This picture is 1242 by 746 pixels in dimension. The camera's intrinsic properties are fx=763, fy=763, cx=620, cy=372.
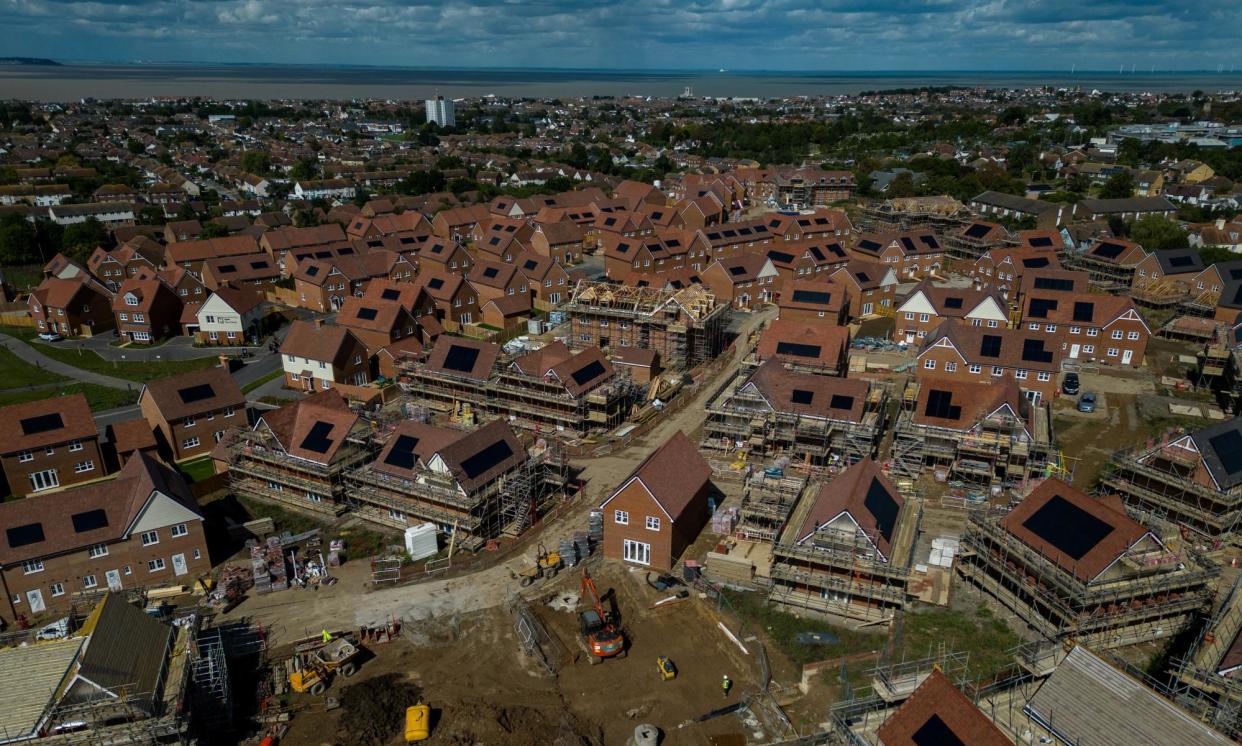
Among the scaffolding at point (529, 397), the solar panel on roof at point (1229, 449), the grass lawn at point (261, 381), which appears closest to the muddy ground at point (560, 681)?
the scaffolding at point (529, 397)

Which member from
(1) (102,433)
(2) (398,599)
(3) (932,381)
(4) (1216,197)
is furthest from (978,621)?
(4) (1216,197)

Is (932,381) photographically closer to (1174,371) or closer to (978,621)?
(978,621)

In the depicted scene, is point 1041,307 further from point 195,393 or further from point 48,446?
point 48,446

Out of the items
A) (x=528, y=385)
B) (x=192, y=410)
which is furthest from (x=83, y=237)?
(x=528, y=385)

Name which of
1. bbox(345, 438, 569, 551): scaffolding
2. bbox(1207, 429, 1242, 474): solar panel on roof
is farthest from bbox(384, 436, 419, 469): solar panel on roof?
bbox(1207, 429, 1242, 474): solar panel on roof

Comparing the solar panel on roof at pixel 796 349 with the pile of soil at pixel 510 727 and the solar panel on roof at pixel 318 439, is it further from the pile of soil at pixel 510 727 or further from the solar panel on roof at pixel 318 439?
the pile of soil at pixel 510 727

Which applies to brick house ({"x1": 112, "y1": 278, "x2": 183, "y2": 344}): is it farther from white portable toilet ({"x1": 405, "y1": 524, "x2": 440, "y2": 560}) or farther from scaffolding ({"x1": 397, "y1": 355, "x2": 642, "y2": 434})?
white portable toilet ({"x1": 405, "y1": 524, "x2": 440, "y2": 560})

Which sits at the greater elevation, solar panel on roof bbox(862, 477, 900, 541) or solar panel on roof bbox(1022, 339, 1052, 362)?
solar panel on roof bbox(1022, 339, 1052, 362)
